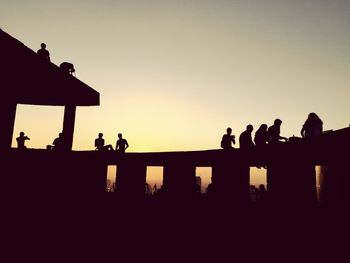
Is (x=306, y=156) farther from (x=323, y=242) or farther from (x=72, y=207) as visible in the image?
(x=72, y=207)

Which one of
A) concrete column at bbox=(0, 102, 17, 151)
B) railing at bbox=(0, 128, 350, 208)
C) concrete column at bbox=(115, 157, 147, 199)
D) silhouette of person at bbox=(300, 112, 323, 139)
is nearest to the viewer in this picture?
concrete column at bbox=(0, 102, 17, 151)

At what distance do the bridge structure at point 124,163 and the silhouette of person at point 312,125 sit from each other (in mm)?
627

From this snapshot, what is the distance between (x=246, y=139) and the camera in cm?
1158

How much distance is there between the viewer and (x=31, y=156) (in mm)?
7902

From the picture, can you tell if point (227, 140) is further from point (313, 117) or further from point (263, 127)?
point (313, 117)

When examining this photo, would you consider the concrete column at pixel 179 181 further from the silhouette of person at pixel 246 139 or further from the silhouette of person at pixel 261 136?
the silhouette of person at pixel 261 136

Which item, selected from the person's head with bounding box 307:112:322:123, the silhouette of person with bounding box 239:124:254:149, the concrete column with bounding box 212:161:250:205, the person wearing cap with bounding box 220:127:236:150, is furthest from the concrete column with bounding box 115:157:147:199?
the person's head with bounding box 307:112:322:123

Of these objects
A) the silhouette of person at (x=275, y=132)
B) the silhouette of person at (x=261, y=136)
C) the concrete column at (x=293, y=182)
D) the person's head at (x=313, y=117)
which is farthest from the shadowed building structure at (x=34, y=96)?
the person's head at (x=313, y=117)

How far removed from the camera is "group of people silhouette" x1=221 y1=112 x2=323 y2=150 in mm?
10320

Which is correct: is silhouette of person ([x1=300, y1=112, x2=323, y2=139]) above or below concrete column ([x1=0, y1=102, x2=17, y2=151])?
above

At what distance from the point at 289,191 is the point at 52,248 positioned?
24.9 feet

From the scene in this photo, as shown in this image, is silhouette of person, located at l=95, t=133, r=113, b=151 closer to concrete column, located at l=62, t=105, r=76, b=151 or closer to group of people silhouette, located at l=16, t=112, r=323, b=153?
group of people silhouette, located at l=16, t=112, r=323, b=153

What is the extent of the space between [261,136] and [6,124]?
8120mm

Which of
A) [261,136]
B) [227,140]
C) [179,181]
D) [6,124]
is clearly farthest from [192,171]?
[6,124]
